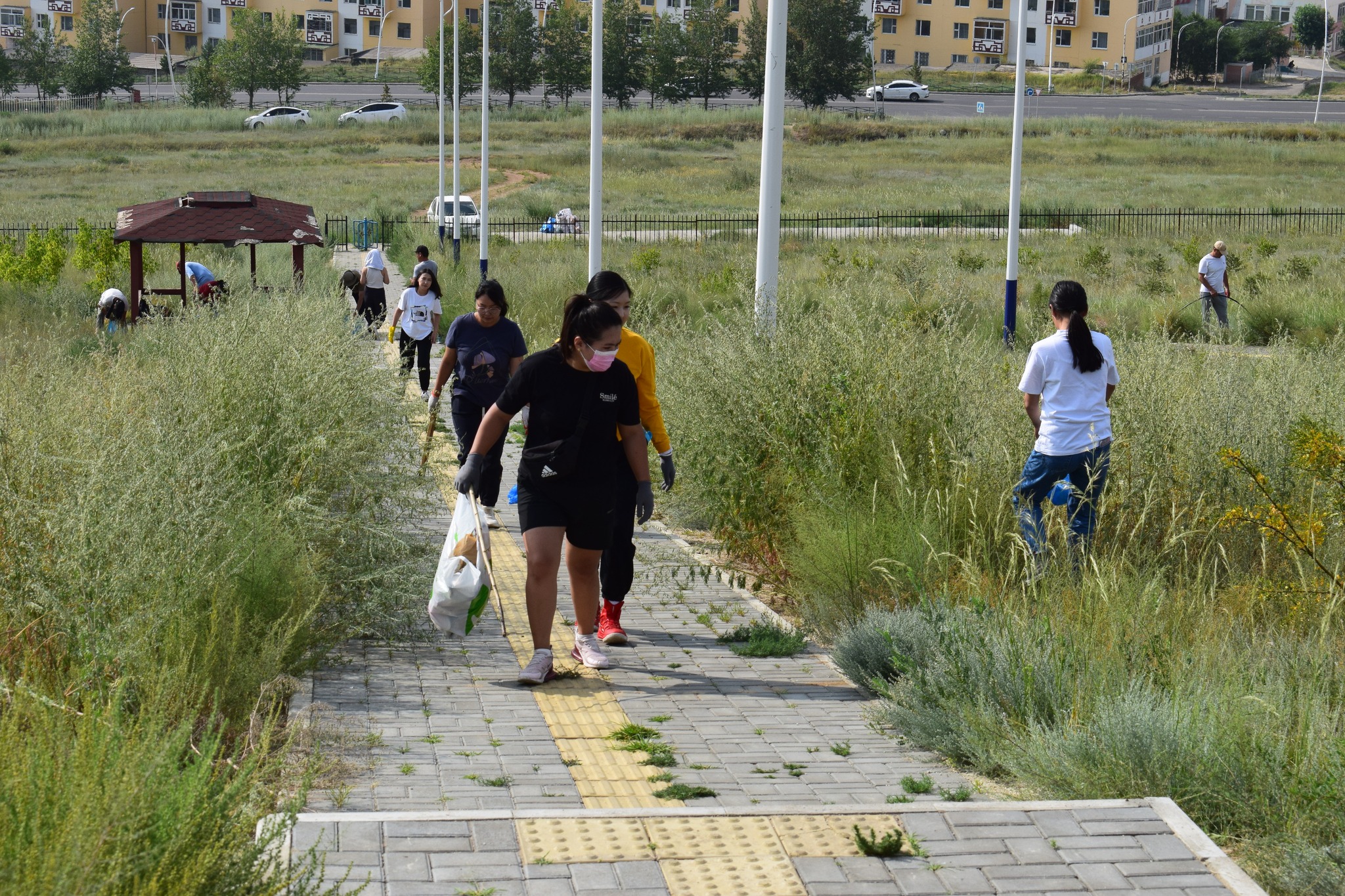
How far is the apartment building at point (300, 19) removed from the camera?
10912 centimetres

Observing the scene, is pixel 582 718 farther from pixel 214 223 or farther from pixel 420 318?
pixel 214 223

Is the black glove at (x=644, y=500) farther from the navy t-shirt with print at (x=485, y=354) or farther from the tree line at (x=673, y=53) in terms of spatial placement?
the tree line at (x=673, y=53)

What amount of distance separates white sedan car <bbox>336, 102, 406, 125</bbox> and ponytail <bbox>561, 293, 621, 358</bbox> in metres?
77.4

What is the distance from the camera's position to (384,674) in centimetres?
646

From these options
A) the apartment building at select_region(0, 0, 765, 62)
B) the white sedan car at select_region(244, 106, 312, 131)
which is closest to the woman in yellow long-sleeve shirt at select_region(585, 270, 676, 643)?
the white sedan car at select_region(244, 106, 312, 131)

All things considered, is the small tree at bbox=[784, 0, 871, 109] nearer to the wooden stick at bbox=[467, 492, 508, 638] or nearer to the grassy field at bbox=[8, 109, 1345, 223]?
the grassy field at bbox=[8, 109, 1345, 223]

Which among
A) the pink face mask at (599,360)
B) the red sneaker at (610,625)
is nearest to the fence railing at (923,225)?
the red sneaker at (610,625)

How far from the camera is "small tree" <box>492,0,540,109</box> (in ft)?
299

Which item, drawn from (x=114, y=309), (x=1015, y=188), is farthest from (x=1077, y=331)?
(x=114, y=309)

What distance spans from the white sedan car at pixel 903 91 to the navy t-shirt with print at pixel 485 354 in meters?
90.7

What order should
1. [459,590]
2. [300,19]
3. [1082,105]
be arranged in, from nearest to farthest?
[459,590] → [1082,105] → [300,19]

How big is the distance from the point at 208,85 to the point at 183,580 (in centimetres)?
9203

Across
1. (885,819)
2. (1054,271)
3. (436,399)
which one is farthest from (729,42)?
(885,819)

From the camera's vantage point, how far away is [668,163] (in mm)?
68375
